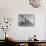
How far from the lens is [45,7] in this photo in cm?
326

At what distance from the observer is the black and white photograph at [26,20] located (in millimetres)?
3232

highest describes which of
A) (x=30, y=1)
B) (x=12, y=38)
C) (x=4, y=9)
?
(x=30, y=1)

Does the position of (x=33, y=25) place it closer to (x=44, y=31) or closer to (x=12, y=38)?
(x=44, y=31)

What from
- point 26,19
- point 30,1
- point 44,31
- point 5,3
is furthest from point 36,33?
point 5,3

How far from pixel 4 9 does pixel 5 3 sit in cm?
16

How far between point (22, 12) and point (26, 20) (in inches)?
9.3

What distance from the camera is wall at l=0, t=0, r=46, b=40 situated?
322 centimetres

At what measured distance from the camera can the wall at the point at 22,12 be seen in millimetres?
3219

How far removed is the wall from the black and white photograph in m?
0.08

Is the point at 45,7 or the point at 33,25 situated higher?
the point at 45,7

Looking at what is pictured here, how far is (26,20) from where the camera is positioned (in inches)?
128

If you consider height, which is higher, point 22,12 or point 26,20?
point 22,12

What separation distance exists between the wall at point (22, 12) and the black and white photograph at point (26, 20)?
3.1 inches

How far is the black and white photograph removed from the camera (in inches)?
127
